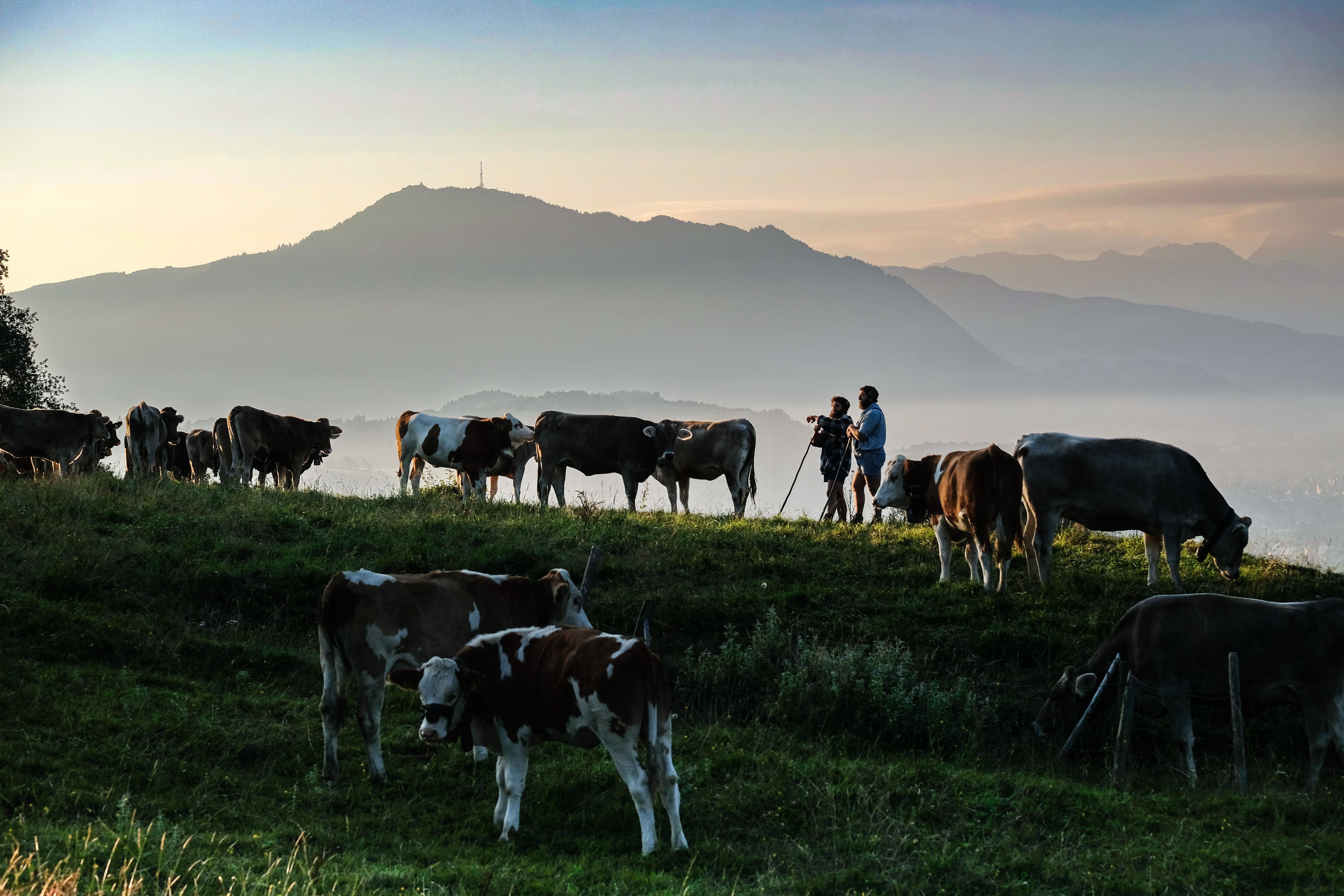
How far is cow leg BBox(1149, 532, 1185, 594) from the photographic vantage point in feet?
58.6

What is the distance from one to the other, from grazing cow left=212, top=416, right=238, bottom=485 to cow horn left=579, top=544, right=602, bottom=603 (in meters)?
13.3

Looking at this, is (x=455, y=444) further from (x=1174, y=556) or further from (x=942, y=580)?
(x=1174, y=556)

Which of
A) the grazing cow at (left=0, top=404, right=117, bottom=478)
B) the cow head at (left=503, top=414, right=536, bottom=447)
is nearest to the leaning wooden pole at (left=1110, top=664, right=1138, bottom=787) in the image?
the cow head at (left=503, top=414, right=536, bottom=447)

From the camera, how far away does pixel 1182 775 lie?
41.8 ft

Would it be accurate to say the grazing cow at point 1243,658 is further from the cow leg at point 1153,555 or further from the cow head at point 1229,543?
the cow head at point 1229,543

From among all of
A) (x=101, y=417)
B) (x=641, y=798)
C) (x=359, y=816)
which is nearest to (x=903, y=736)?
(x=641, y=798)

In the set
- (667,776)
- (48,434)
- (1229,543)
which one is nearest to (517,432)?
(48,434)

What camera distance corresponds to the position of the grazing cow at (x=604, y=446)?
88.4 ft

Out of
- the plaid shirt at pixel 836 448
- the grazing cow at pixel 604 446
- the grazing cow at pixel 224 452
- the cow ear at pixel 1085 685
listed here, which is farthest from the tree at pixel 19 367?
the cow ear at pixel 1085 685

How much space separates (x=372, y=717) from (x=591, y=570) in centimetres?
436

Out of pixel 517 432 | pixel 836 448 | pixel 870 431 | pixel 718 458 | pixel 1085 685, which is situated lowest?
pixel 1085 685

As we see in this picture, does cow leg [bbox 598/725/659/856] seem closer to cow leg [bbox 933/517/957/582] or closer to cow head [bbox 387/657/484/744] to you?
cow head [bbox 387/657/484/744]

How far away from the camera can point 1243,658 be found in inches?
516

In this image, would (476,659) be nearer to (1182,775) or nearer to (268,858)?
(268,858)
